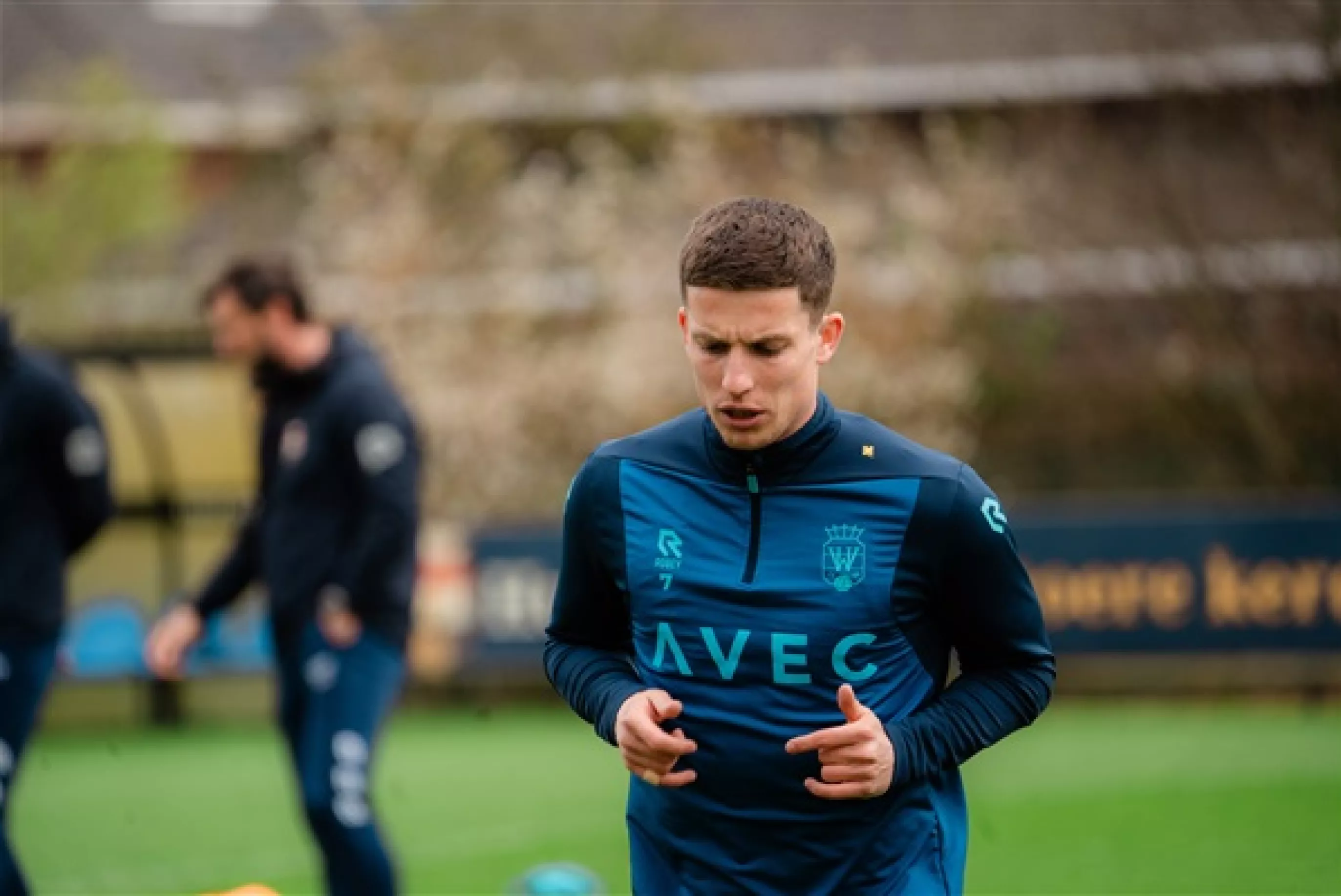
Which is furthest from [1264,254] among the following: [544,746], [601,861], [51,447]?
[51,447]

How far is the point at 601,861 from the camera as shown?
33.6 feet

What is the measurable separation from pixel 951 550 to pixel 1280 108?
19653 millimetres

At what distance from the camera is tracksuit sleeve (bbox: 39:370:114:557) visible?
729cm

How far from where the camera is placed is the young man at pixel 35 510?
7043 mm

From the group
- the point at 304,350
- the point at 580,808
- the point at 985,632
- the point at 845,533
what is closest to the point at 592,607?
the point at 845,533

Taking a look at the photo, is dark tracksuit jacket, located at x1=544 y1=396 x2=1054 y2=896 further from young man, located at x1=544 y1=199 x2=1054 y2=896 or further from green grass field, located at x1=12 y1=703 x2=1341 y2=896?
green grass field, located at x1=12 y1=703 x2=1341 y2=896

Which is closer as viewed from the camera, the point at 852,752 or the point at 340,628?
the point at 852,752

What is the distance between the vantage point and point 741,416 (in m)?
4.09

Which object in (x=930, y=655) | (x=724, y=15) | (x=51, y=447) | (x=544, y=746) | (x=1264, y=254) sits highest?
(x=724, y=15)

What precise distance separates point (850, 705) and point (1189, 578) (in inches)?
570

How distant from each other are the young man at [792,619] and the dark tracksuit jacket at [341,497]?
2.85m

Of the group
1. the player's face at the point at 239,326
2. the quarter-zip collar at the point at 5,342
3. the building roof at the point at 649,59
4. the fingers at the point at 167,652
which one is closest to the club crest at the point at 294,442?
the player's face at the point at 239,326

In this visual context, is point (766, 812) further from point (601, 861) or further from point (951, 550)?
point (601, 861)

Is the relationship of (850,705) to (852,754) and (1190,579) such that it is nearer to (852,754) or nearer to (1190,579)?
(852,754)
